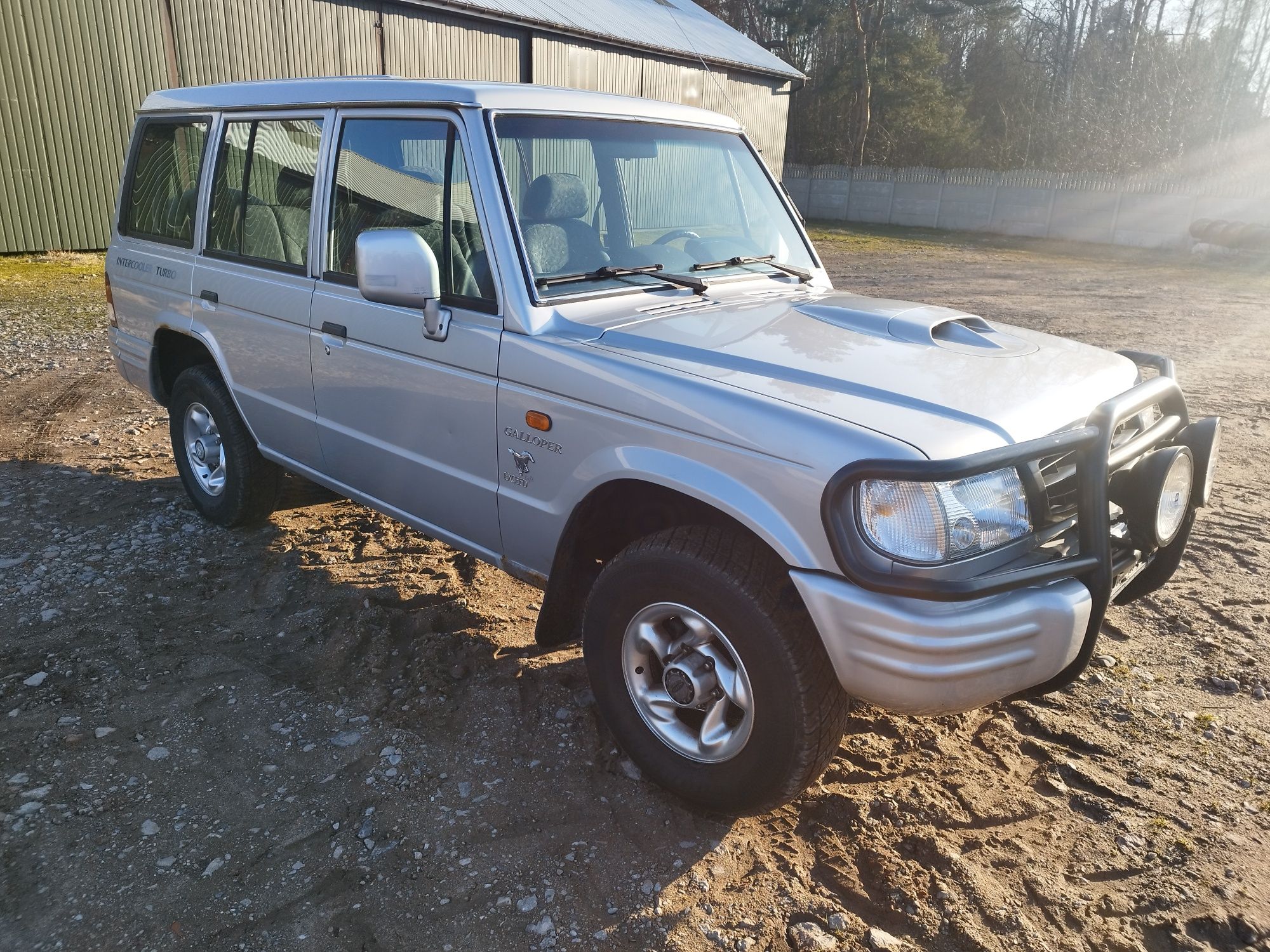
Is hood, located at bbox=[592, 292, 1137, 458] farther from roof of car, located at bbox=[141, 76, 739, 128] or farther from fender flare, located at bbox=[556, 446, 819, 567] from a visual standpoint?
roof of car, located at bbox=[141, 76, 739, 128]

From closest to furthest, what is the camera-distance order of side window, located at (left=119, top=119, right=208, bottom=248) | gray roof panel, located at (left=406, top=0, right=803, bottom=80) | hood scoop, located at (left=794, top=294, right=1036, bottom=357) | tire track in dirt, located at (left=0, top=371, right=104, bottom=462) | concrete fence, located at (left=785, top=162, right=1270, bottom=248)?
hood scoop, located at (left=794, top=294, right=1036, bottom=357)
side window, located at (left=119, top=119, right=208, bottom=248)
tire track in dirt, located at (left=0, top=371, right=104, bottom=462)
gray roof panel, located at (left=406, top=0, right=803, bottom=80)
concrete fence, located at (left=785, top=162, right=1270, bottom=248)

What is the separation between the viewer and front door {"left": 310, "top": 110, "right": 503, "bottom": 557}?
3.20 metres

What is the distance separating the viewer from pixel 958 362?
2875 millimetres

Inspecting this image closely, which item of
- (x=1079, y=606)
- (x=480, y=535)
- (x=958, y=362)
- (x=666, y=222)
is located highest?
(x=666, y=222)

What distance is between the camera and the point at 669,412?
2615mm

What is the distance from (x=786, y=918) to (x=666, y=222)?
8.27ft

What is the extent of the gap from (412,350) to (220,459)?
81.2 inches

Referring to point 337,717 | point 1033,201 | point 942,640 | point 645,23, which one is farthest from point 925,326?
point 1033,201

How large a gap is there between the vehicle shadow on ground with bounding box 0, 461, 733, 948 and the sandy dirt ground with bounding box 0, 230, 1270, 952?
0.04 feet

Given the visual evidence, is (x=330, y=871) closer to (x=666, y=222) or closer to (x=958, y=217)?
(x=666, y=222)

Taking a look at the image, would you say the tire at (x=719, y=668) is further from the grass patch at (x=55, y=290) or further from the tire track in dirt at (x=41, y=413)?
the grass patch at (x=55, y=290)

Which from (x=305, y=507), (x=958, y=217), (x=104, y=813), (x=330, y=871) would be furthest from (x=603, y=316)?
(x=958, y=217)

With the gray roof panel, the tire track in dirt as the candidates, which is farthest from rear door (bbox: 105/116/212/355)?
the gray roof panel

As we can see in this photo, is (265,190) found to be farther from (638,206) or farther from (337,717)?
(337,717)
